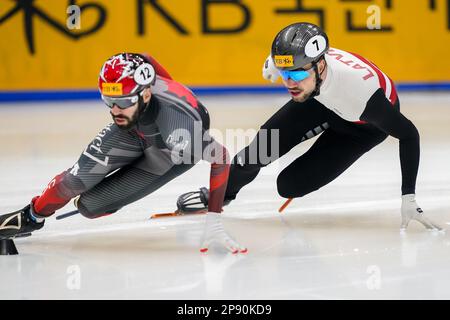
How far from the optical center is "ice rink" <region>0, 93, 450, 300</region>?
12.3ft

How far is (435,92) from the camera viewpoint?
1305cm

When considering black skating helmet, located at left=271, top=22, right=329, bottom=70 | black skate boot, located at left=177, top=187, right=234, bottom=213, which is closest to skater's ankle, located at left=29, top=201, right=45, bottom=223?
black skate boot, located at left=177, top=187, right=234, bottom=213

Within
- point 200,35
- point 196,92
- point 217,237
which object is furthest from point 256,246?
point 200,35

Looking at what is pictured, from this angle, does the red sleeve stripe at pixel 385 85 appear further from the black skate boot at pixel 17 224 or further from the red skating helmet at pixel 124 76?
the black skate boot at pixel 17 224

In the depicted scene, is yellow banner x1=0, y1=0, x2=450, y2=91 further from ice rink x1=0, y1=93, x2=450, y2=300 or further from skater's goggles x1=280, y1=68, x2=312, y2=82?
skater's goggles x1=280, y1=68, x2=312, y2=82

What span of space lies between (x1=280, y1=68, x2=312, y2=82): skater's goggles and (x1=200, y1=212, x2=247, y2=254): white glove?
797 mm

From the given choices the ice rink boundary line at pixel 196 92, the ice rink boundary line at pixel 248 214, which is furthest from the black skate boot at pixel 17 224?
the ice rink boundary line at pixel 196 92

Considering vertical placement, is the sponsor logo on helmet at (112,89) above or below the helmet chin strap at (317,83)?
above

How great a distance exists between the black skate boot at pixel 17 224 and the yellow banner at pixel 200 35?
8236mm

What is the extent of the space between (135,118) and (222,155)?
463 mm

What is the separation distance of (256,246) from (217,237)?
10.2 inches

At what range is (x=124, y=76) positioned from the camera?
408 cm

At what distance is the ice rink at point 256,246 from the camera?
3.73 metres
